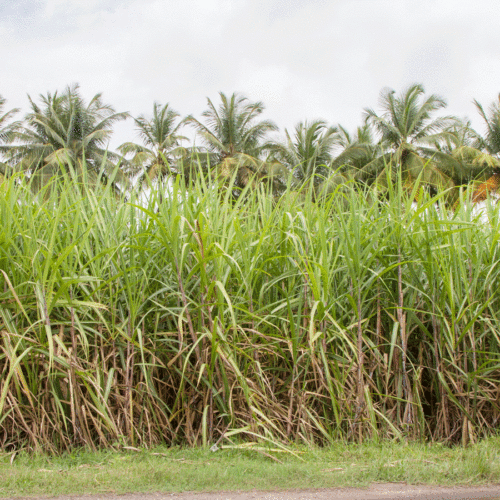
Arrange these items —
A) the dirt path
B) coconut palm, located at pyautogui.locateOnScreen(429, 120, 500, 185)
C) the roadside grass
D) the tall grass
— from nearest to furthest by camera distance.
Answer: the dirt path
the roadside grass
the tall grass
coconut palm, located at pyautogui.locateOnScreen(429, 120, 500, 185)

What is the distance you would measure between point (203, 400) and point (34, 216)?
1505 millimetres

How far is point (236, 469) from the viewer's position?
2322 mm

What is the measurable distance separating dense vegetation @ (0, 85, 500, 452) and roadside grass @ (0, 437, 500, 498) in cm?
16

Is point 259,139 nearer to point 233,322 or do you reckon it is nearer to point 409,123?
point 409,123

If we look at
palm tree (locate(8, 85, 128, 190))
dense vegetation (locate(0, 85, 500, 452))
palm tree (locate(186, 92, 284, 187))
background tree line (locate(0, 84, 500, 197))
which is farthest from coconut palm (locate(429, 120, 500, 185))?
dense vegetation (locate(0, 85, 500, 452))

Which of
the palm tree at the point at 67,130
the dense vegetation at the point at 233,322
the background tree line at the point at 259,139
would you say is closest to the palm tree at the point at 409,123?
the background tree line at the point at 259,139

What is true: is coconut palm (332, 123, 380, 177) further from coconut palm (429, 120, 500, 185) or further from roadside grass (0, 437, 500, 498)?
roadside grass (0, 437, 500, 498)

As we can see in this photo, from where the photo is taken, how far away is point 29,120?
2795cm

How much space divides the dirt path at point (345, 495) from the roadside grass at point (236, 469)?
0.05 m

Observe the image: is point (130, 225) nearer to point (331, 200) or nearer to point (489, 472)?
point (331, 200)

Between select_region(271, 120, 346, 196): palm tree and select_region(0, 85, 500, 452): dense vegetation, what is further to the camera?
select_region(271, 120, 346, 196): palm tree

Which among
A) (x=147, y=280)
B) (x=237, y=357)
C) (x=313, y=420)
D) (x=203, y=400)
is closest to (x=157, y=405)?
(x=203, y=400)

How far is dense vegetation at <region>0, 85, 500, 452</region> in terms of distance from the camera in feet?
8.86

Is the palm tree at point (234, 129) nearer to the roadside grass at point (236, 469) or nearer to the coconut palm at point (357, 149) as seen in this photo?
the coconut palm at point (357, 149)
